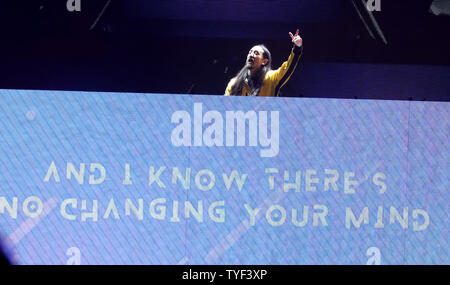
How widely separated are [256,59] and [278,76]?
19 cm

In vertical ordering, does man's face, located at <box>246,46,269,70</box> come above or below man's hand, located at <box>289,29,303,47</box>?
below

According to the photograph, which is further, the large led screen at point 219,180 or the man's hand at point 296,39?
the man's hand at point 296,39

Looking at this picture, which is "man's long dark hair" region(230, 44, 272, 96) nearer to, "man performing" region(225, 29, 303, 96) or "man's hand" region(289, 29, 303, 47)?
"man performing" region(225, 29, 303, 96)

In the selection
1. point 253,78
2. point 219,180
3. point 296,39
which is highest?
point 296,39

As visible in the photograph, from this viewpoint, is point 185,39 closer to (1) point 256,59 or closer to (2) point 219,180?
(1) point 256,59

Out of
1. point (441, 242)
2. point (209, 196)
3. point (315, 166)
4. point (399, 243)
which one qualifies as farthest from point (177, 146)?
point (441, 242)

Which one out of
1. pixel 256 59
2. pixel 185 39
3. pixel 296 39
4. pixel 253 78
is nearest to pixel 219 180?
pixel 253 78

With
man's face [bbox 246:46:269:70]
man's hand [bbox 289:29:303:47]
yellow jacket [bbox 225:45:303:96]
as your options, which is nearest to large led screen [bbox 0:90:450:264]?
yellow jacket [bbox 225:45:303:96]

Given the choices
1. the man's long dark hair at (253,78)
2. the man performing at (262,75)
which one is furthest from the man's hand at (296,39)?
the man's long dark hair at (253,78)

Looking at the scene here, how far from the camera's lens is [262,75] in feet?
12.9

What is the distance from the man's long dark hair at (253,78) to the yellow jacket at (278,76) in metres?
0.02

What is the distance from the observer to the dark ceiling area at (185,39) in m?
3.81

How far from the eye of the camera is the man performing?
3.91 metres

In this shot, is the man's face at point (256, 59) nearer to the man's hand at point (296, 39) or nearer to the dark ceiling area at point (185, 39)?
the dark ceiling area at point (185, 39)
